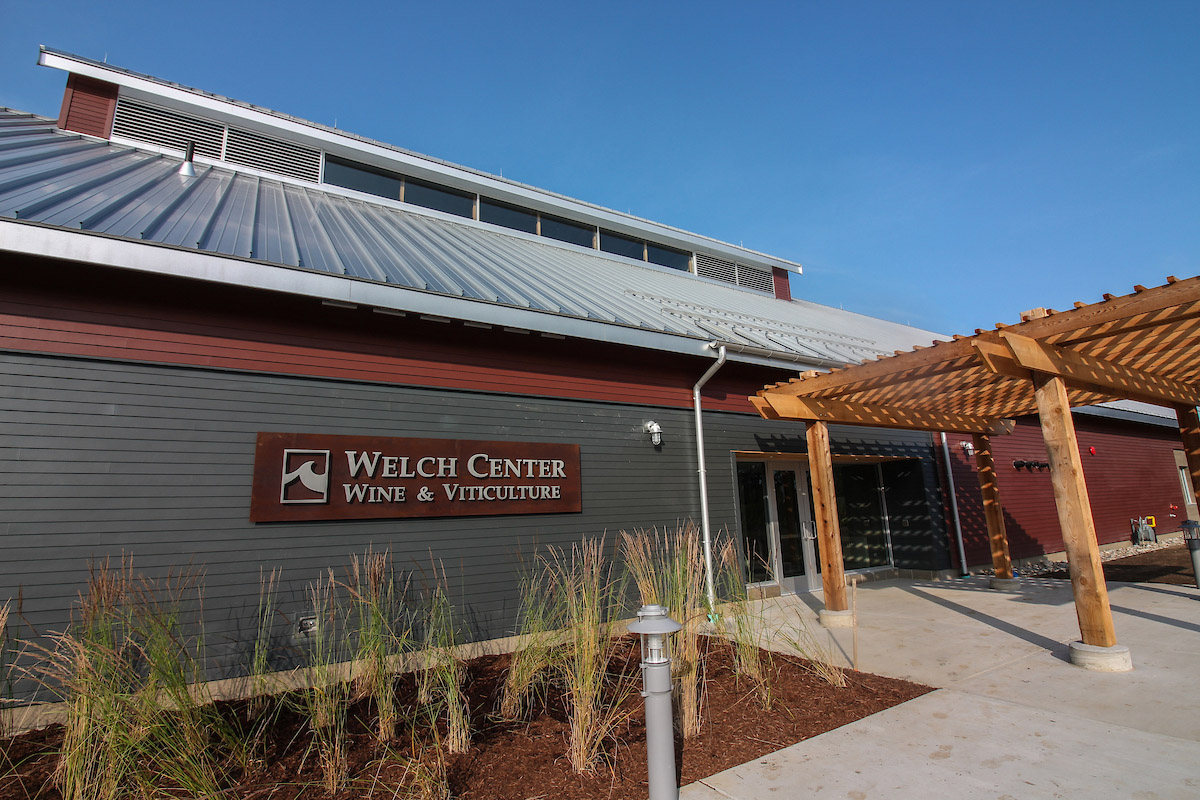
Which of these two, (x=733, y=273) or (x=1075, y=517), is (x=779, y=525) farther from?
(x=733, y=273)

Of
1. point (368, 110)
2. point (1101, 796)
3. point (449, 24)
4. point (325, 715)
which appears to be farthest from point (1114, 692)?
point (368, 110)

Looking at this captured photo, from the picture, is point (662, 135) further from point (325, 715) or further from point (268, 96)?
point (325, 715)

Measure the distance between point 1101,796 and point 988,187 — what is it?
13.7 m

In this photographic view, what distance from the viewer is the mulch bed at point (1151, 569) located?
8.20 m

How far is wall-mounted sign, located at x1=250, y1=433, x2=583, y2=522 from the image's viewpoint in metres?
4.83

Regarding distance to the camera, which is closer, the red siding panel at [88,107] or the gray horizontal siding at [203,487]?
the gray horizontal siding at [203,487]

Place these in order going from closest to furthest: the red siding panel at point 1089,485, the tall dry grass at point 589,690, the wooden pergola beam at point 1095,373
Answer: the tall dry grass at point 589,690
the wooden pergola beam at point 1095,373
the red siding panel at point 1089,485

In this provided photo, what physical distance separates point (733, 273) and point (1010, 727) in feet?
38.7

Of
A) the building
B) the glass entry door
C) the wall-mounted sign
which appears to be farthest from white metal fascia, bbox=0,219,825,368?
the glass entry door

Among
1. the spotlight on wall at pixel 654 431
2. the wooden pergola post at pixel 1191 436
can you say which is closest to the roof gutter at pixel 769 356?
the spotlight on wall at pixel 654 431

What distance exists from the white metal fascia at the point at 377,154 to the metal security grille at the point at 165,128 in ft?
0.44

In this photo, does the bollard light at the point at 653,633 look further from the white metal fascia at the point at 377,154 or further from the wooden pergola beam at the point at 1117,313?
the white metal fascia at the point at 377,154

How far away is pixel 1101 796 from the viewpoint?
2.50m

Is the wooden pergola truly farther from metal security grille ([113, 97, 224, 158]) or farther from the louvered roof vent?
metal security grille ([113, 97, 224, 158])
